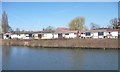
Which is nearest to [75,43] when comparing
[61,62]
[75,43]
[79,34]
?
[75,43]

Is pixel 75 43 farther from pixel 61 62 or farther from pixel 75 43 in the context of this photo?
pixel 61 62

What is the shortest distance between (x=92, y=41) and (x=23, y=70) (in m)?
16.7

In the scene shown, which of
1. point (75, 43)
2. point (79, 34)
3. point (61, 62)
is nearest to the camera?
point (61, 62)

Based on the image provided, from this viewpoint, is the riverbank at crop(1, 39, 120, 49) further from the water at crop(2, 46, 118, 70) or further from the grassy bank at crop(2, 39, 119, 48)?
the water at crop(2, 46, 118, 70)

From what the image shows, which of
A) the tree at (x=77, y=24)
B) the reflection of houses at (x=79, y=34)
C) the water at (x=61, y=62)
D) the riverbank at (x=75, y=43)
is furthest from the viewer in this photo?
the tree at (x=77, y=24)

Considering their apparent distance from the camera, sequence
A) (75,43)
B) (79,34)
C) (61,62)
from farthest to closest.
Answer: (79,34) < (75,43) < (61,62)

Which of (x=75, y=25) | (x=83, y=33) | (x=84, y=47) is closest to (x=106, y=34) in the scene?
(x=83, y=33)

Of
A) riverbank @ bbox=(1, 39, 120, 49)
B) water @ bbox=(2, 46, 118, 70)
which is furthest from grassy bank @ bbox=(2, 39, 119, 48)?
water @ bbox=(2, 46, 118, 70)

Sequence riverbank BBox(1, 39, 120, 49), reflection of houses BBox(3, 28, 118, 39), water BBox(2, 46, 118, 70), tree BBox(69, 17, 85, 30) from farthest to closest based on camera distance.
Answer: tree BBox(69, 17, 85, 30), reflection of houses BBox(3, 28, 118, 39), riverbank BBox(1, 39, 120, 49), water BBox(2, 46, 118, 70)

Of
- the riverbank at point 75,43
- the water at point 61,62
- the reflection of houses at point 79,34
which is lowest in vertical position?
the water at point 61,62

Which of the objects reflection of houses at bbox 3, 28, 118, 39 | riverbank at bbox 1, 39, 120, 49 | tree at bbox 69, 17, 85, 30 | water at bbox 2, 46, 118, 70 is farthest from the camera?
tree at bbox 69, 17, 85, 30

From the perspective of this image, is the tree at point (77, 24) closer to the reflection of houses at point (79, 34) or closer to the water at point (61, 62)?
the reflection of houses at point (79, 34)

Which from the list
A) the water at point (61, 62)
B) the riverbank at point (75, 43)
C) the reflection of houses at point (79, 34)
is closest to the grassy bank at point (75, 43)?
the riverbank at point (75, 43)

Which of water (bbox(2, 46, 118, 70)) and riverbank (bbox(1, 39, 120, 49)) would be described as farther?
riverbank (bbox(1, 39, 120, 49))
